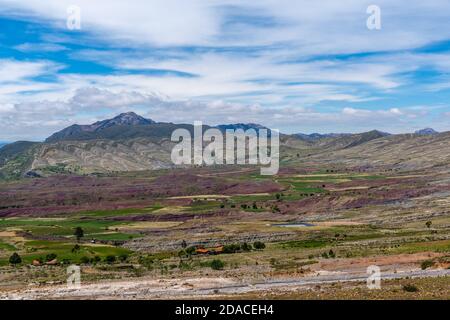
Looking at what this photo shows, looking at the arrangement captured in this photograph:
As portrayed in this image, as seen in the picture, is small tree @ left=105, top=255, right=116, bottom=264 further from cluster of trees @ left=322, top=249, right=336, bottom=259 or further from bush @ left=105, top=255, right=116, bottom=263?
cluster of trees @ left=322, top=249, right=336, bottom=259

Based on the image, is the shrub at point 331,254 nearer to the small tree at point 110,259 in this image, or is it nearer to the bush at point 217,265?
the bush at point 217,265

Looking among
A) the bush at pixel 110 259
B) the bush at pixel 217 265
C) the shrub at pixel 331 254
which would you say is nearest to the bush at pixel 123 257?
the bush at pixel 110 259

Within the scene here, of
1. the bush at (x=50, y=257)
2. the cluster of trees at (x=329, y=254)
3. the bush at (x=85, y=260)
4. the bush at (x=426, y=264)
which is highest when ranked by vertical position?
the bush at (x=426, y=264)

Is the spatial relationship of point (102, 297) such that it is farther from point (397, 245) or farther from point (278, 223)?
point (278, 223)

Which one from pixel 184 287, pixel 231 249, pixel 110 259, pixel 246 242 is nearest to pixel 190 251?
pixel 231 249

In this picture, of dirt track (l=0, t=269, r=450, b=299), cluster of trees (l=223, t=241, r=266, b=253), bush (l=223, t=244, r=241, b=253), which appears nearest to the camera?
dirt track (l=0, t=269, r=450, b=299)

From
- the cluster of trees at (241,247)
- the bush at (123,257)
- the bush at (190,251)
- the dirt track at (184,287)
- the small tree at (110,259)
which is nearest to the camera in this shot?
the dirt track at (184,287)

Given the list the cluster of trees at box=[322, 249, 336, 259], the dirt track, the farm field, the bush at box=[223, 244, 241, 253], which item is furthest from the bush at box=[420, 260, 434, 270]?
the bush at box=[223, 244, 241, 253]

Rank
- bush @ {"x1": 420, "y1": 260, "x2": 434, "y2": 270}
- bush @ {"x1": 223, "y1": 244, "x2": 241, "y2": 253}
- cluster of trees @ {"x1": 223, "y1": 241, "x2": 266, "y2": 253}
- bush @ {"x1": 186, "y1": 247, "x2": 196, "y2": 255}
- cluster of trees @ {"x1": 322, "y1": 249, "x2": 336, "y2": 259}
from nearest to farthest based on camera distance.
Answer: bush @ {"x1": 420, "y1": 260, "x2": 434, "y2": 270}, cluster of trees @ {"x1": 322, "y1": 249, "x2": 336, "y2": 259}, bush @ {"x1": 223, "y1": 244, "x2": 241, "y2": 253}, cluster of trees @ {"x1": 223, "y1": 241, "x2": 266, "y2": 253}, bush @ {"x1": 186, "y1": 247, "x2": 196, "y2": 255}

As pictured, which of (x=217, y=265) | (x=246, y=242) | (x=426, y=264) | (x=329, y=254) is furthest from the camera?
(x=246, y=242)

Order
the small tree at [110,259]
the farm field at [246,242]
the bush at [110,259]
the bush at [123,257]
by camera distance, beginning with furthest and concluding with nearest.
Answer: the bush at [123,257] < the bush at [110,259] < the small tree at [110,259] < the farm field at [246,242]

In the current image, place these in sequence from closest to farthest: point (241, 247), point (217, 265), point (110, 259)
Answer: point (217, 265)
point (110, 259)
point (241, 247)

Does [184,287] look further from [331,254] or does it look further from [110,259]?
[110,259]
